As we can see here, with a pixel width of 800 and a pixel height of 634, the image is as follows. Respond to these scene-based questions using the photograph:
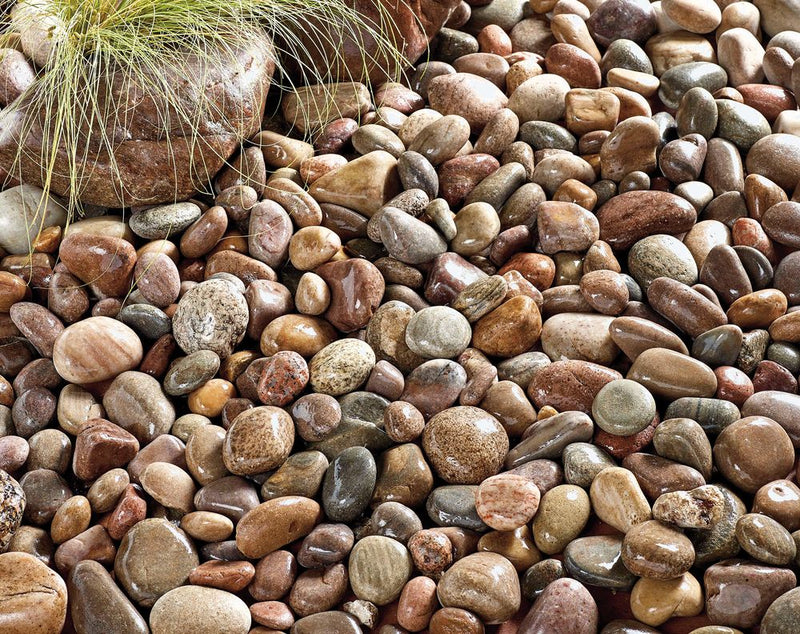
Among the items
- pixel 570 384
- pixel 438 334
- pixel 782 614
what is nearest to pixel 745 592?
pixel 782 614

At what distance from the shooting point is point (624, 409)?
6.39ft

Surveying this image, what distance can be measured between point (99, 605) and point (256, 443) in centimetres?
50

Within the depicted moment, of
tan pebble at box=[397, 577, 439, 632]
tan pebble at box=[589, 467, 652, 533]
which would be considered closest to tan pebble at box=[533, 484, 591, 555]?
tan pebble at box=[589, 467, 652, 533]

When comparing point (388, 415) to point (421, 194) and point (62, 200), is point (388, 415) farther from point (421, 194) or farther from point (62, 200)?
point (62, 200)

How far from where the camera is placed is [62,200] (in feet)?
8.72

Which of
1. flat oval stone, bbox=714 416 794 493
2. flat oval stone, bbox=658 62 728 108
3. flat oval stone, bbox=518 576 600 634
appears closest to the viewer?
flat oval stone, bbox=518 576 600 634

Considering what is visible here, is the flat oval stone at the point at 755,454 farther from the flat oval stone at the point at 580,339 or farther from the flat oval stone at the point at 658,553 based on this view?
the flat oval stone at the point at 580,339

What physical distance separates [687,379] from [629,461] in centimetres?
28

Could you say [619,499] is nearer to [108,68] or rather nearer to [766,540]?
[766,540]

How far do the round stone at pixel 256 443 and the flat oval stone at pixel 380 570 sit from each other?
0.34m

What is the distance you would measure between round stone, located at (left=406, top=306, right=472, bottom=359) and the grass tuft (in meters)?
0.94

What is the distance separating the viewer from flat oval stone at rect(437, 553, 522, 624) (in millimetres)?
1663

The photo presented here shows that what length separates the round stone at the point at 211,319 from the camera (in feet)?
7.42

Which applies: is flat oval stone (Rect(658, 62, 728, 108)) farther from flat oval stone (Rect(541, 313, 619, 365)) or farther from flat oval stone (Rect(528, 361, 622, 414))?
flat oval stone (Rect(528, 361, 622, 414))
